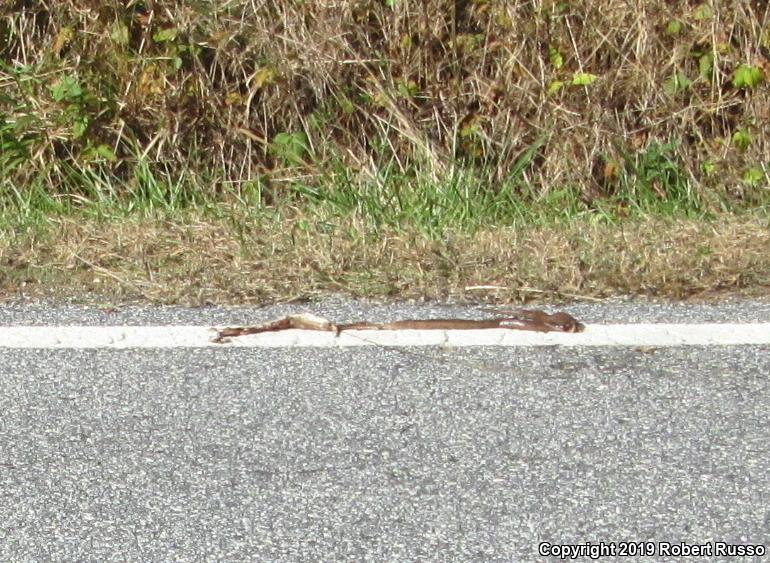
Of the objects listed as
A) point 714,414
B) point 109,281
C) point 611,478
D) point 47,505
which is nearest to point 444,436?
point 611,478

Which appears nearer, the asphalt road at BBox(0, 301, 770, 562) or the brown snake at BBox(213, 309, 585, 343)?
the asphalt road at BBox(0, 301, 770, 562)

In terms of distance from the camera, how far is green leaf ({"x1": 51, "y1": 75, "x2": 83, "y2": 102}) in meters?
5.04

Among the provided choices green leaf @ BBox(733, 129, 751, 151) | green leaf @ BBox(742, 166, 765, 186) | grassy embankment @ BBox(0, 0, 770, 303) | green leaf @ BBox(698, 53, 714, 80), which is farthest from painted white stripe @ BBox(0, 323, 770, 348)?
green leaf @ BBox(698, 53, 714, 80)

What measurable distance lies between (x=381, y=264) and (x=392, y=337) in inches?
22.8

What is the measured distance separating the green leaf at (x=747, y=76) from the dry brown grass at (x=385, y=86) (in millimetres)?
40

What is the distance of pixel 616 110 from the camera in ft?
17.0

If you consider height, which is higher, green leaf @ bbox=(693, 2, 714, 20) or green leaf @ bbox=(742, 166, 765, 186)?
green leaf @ bbox=(693, 2, 714, 20)

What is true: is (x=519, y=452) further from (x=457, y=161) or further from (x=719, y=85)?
(x=719, y=85)

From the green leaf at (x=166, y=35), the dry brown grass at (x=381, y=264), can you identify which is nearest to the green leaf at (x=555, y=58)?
the dry brown grass at (x=381, y=264)

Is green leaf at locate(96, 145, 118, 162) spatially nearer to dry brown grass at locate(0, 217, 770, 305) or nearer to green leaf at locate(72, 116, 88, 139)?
green leaf at locate(72, 116, 88, 139)

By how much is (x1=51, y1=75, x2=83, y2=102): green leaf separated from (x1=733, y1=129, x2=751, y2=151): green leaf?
8.59ft

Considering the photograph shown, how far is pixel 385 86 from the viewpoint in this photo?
5191 mm

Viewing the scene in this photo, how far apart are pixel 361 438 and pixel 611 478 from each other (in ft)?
1.78

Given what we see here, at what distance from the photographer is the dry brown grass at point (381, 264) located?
12.1ft
